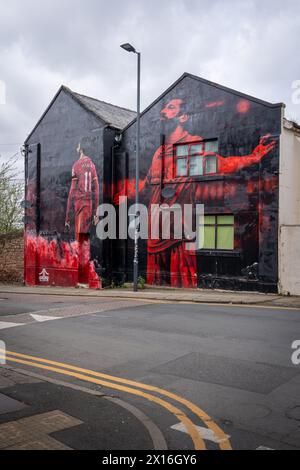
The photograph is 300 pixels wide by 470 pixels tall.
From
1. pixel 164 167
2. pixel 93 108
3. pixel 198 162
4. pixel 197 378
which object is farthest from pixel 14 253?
pixel 197 378

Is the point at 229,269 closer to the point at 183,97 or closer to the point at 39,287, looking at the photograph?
the point at 183,97

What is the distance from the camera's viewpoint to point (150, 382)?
6.93 meters

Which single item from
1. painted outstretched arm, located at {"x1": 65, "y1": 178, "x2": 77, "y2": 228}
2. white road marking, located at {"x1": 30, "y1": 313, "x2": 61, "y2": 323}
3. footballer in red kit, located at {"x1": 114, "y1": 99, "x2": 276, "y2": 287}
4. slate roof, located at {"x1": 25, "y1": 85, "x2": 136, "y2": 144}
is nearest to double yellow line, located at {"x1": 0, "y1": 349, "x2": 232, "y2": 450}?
white road marking, located at {"x1": 30, "y1": 313, "x2": 61, "y2": 323}

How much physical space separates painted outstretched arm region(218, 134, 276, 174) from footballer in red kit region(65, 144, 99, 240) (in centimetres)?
677

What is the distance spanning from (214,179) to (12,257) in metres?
14.6

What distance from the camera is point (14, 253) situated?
91.0 ft

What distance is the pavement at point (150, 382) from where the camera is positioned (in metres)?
4.98

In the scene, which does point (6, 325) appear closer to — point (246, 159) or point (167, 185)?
point (167, 185)

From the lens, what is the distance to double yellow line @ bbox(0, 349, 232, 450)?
5.01 meters

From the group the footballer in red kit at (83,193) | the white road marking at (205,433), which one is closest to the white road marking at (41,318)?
the white road marking at (205,433)

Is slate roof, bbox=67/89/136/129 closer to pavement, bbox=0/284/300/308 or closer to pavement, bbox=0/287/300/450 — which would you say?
pavement, bbox=0/284/300/308

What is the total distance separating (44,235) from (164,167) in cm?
861

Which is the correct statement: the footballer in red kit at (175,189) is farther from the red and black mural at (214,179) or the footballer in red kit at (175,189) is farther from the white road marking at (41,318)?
the white road marking at (41,318)

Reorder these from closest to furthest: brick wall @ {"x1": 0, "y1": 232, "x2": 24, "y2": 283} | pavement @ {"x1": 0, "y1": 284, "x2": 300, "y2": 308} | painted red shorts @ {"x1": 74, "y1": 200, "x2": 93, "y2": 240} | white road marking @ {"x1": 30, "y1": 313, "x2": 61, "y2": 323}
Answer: white road marking @ {"x1": 30, "y1": 313, "x2": 61, "y2": 323} < pavement @ {"x1": 0, "y1": 284, "x2": 300, "y2": 308} < painted red shorts @ {"x1": 74, "y1": 200, "x2": 93, "y2": 240} < brick wall @ {"x1": 0, "y1": 232, "x2": 24, "y2": 283}
